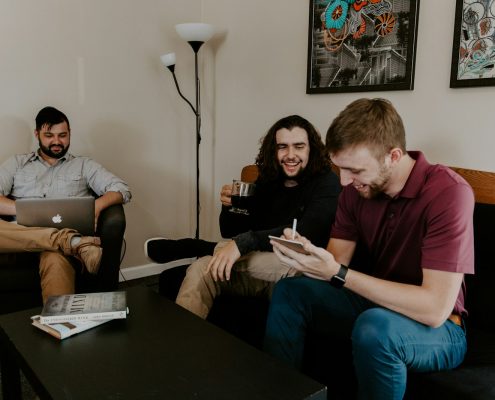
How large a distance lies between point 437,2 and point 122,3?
1.89m

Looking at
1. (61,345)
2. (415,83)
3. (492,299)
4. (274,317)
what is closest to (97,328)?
(61,345)

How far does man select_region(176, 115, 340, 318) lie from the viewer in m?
1.78

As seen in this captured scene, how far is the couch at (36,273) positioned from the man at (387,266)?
0.97 meters

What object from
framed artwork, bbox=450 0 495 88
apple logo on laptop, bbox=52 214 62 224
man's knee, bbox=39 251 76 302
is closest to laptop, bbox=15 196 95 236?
apple logo on laptop, bbox=52 214 62 224

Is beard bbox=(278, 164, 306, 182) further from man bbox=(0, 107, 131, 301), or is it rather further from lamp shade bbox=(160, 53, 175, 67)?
lamp shade bbox=(160, 53, 175, 67)

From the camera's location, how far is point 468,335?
1505mm

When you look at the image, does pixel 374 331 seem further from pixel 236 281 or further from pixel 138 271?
pixel 138 271

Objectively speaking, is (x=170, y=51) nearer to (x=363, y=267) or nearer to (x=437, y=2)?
(x=437, y=2)

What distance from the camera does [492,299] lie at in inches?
60.8

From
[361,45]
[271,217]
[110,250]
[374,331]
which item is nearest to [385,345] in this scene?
[374,331]

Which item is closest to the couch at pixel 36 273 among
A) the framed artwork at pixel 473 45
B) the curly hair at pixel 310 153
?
the curly hair at pixel 310 153

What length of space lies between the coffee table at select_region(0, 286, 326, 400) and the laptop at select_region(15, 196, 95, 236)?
78 centimetres

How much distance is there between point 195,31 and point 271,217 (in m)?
1.41

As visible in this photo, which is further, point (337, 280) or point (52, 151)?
point (52, 151)
